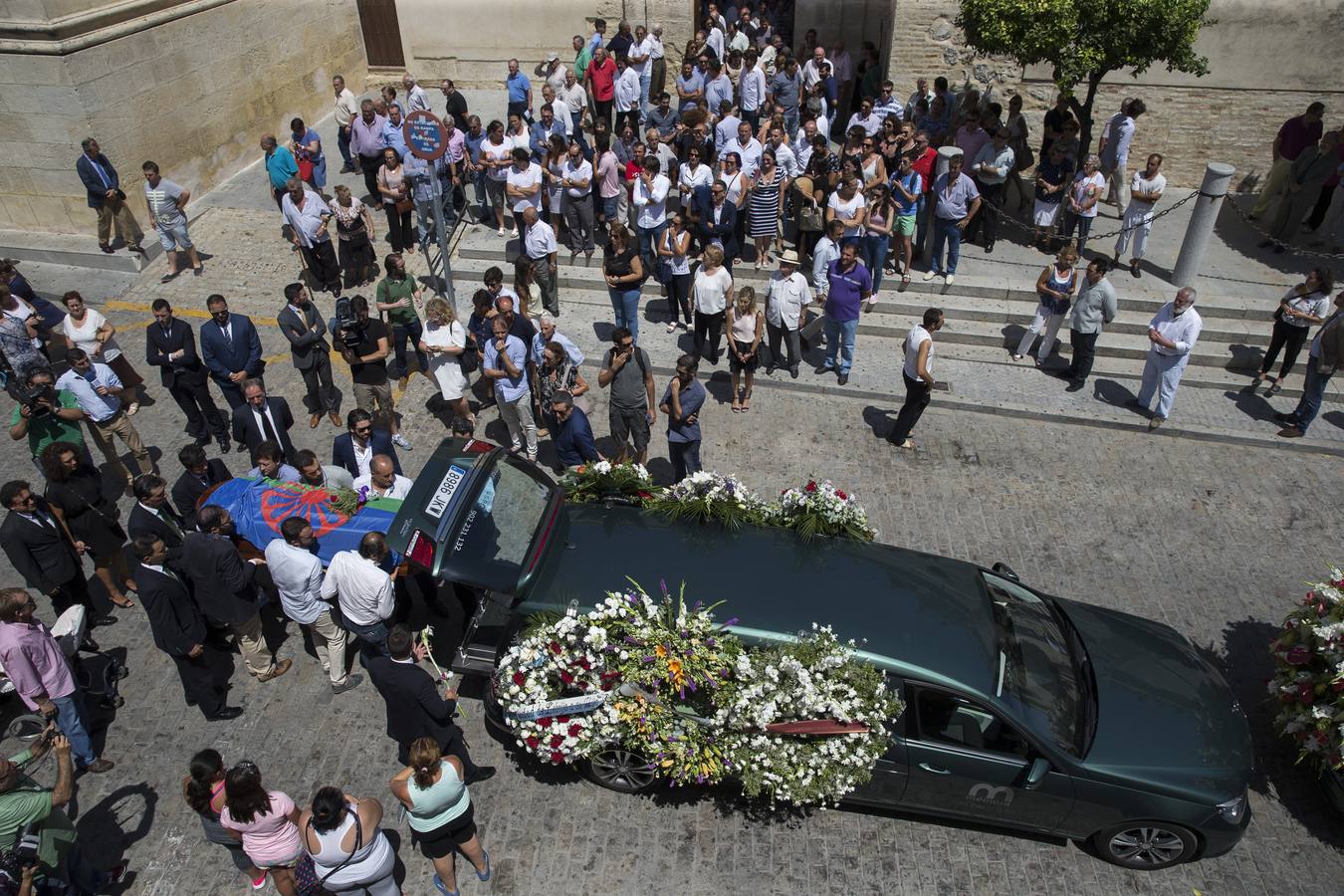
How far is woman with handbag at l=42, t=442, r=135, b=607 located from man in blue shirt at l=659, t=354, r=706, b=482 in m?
4.75

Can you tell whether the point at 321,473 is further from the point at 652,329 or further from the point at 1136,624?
the point at 1136,624

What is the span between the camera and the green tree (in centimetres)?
1057

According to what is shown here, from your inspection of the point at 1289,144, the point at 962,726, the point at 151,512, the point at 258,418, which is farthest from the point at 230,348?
the point at 1289,144

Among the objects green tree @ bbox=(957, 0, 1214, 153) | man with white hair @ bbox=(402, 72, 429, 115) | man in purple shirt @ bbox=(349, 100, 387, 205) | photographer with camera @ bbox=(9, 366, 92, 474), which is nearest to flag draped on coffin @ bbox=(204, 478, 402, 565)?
photographer with camera @ bbox=(9, 366, 92, 474)

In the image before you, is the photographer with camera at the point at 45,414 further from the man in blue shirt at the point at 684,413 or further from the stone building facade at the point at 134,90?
the stone building facade at the point at 134,90

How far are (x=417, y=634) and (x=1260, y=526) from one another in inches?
313

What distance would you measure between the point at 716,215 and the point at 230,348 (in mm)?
5739

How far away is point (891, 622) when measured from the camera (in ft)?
20.8

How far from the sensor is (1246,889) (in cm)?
620

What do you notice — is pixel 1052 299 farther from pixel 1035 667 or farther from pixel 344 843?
pixel 344 843

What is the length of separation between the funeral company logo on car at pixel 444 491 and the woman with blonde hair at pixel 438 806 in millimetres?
1700

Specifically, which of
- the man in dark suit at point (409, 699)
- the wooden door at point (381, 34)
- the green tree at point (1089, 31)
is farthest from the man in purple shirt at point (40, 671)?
the wooden door at point (381, 34)

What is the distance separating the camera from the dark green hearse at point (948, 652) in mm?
6008

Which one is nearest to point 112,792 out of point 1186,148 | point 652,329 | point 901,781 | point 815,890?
point 815,890
